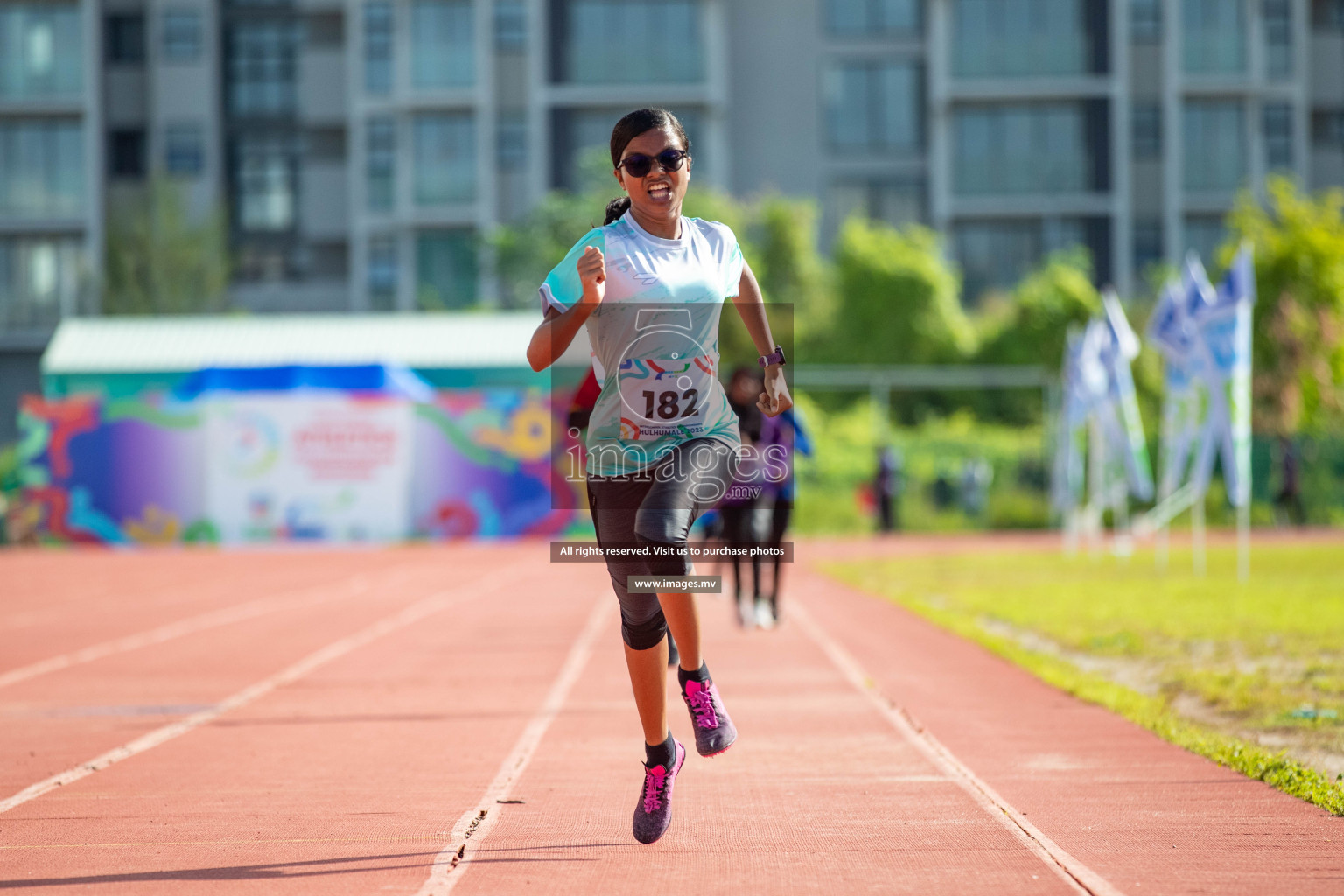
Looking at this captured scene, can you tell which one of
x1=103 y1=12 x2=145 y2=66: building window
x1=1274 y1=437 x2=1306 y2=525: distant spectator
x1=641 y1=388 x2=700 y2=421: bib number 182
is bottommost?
x1=1274 y1=437 x2=1306 y2=525: distant spectator

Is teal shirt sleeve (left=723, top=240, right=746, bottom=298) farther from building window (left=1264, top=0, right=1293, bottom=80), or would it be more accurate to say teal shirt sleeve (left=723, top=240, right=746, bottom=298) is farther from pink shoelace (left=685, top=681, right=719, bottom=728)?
building window (left=1264, top=0, right=1293, bottom=80)

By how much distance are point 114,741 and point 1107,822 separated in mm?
4622

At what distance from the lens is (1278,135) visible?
49.0 m

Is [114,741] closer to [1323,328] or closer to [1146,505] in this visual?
[1146,505]

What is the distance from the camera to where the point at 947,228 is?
47.8m

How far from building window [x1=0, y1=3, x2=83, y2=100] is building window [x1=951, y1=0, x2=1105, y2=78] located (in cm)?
2711

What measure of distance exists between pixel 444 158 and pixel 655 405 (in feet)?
152

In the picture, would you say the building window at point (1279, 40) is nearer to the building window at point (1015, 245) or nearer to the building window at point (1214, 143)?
the building window at point (1214, 143)

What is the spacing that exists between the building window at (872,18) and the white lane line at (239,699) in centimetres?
3660

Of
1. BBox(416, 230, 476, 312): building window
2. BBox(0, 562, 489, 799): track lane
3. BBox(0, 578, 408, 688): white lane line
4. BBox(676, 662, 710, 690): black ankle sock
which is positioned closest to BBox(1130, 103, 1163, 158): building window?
BBox(416, 230, 476, 312): building window

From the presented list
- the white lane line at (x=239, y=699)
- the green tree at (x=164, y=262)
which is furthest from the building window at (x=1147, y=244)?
the white lane line at (x=239, y=699)

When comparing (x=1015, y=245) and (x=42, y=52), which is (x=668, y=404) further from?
(x=42, y=52)

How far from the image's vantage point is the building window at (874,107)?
49.0 metres

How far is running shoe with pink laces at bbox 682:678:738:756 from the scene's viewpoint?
4.91 meters
